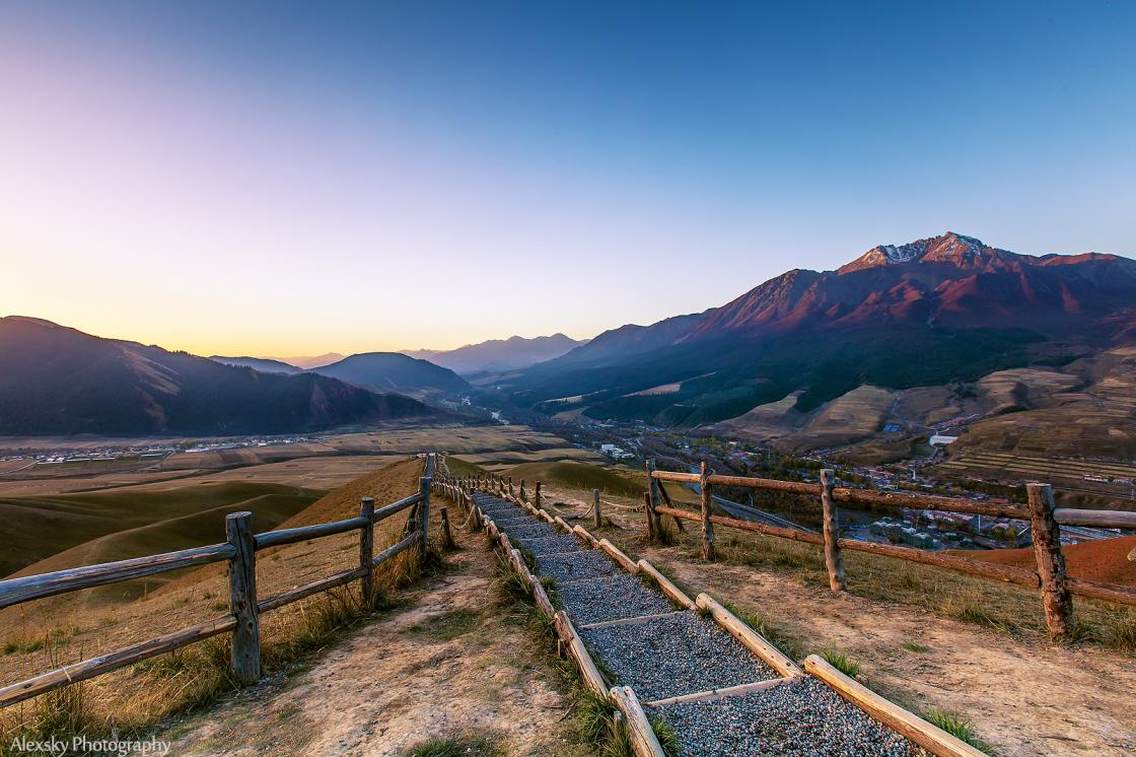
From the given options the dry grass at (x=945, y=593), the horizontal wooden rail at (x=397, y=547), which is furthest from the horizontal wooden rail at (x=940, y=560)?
the horizontal wooden rail at (x=397, y=547)

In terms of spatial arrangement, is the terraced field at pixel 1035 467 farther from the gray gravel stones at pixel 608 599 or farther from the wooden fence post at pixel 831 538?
the gray gravel stones at pixel 608 599

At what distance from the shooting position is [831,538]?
8.57 metres

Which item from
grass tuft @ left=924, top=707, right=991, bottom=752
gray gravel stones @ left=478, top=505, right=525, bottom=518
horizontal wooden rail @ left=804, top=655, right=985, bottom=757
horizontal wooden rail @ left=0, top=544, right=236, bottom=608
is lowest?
gray gravel stones @ left=478, top=505, right=525, bottom=518

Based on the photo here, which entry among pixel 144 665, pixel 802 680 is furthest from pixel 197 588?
pixel 802 680

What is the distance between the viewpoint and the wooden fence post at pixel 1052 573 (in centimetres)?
619

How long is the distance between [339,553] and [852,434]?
149823 millimetres

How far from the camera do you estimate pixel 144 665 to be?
7027 mm

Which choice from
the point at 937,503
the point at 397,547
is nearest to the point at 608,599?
the point at 397,547

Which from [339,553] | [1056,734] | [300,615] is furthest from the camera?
[339,553]

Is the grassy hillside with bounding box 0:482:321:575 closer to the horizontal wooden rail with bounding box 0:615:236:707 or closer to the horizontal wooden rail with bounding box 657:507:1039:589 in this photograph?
the horizontal wooden rail with bounding box 0:615:236:707

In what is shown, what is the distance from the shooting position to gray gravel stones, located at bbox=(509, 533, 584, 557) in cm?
1230

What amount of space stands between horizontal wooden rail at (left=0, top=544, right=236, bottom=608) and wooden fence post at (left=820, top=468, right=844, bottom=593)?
8677 millimetres

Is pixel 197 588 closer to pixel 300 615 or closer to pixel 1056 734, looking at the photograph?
pixel 300 615

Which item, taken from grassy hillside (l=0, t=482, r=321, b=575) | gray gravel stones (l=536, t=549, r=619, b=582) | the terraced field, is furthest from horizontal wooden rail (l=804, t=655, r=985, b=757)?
the terraced field
